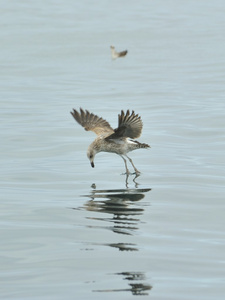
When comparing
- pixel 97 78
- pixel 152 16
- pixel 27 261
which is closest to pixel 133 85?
pixel 97 78

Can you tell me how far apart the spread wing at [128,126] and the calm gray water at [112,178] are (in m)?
0.74

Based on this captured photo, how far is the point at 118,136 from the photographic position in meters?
14.5

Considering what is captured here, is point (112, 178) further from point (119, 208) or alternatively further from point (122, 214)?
point (122, 214)

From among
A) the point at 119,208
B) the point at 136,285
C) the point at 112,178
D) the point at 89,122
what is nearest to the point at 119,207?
the point at 119,208

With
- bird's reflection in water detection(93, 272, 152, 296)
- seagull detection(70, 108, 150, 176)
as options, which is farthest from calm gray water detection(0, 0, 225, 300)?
seagull detection(70, 108, 150, 176)

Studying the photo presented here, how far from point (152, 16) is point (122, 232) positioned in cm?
4073

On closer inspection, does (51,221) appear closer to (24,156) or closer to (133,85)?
(24,156)

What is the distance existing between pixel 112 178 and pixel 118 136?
1013mm

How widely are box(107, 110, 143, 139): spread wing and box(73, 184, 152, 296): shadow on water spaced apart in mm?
1325

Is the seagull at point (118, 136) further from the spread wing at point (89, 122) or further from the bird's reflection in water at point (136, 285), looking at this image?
the bird's reflection in water at point (136, 285)

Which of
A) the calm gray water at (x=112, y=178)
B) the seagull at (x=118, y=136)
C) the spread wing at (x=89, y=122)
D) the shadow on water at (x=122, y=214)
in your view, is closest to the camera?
the shadow on water at (x=122, y=214)

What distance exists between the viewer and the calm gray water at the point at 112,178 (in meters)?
8.19

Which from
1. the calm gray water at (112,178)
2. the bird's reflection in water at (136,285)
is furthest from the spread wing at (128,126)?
the bird's reflection in water at (136,285)

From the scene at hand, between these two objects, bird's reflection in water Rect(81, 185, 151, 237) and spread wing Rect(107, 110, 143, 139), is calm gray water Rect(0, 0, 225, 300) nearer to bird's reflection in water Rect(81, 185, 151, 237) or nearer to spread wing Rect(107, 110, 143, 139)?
bird's reflection in water Rect(81, 185, 151, 237)
